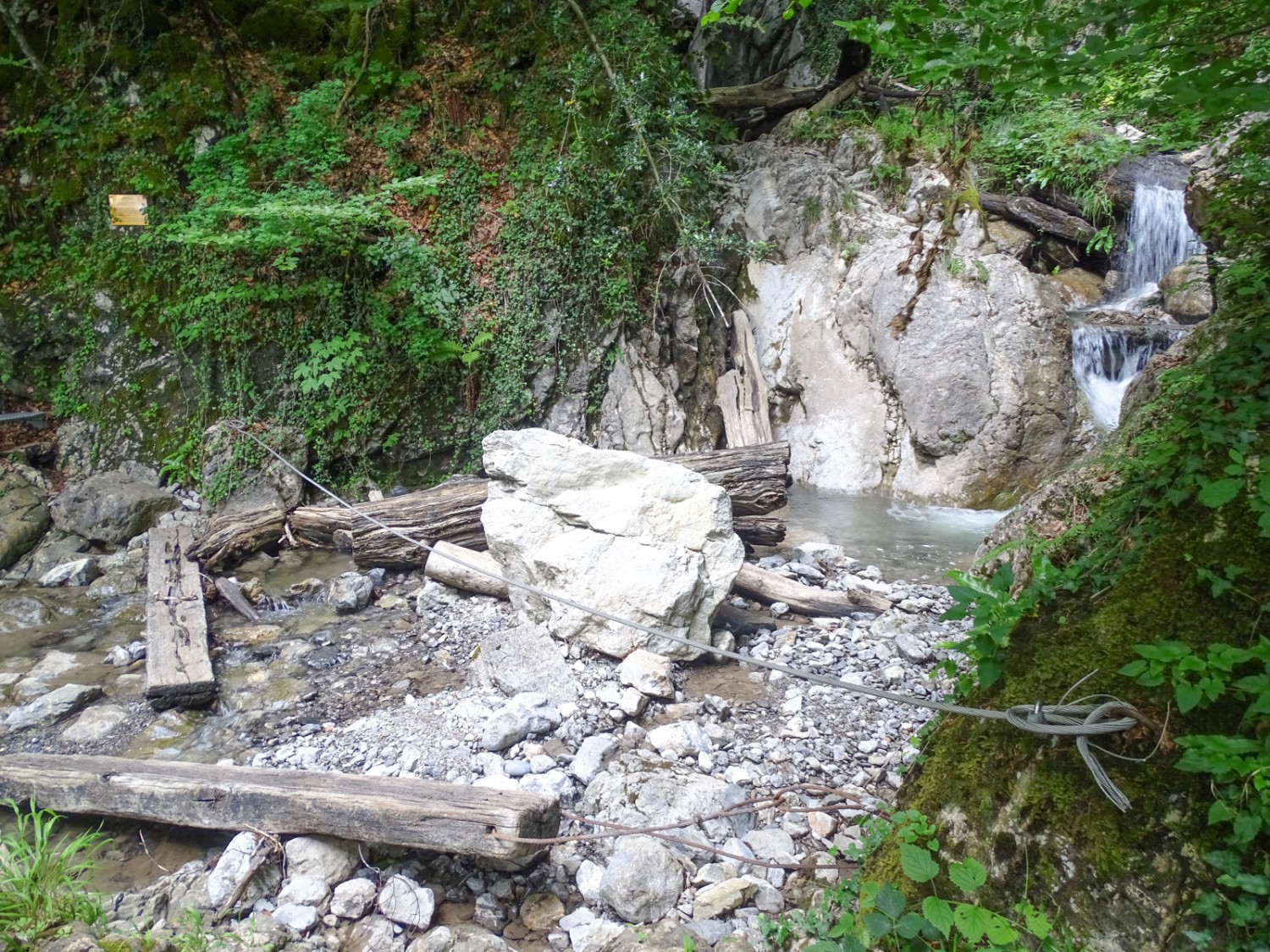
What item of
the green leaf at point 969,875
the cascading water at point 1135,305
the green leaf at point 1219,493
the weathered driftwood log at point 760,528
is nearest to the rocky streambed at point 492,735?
the weathered driftwood log at point 760,528

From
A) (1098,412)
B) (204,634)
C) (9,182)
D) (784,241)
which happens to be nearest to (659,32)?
(784,241)

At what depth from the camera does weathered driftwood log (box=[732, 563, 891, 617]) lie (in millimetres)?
5125

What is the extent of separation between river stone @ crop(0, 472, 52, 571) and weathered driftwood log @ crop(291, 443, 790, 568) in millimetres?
3142

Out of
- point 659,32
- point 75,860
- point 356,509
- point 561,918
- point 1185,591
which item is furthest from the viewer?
point 659,32

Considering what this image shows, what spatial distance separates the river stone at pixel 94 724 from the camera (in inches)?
162

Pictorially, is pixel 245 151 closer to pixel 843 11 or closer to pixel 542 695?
pixel 542 695

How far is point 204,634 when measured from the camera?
16.2 ft

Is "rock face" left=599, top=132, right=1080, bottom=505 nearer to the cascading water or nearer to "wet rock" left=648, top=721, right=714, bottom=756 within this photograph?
the cascading water

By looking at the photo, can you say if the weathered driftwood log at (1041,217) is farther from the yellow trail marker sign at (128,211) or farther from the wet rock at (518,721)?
the yellow trail marker sign at (128,211)

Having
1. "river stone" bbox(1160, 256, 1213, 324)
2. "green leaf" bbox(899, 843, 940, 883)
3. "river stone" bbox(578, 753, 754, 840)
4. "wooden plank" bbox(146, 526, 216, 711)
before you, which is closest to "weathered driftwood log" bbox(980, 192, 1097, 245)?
"river stone" bbox(1160, 256, 1213, 324)

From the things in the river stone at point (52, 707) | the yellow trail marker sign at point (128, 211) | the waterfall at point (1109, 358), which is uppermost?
the yellow trail marker sign at point (128, 211)

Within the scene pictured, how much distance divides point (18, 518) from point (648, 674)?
629cm

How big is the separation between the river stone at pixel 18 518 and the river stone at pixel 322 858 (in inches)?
213

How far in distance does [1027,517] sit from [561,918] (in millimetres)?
3096
